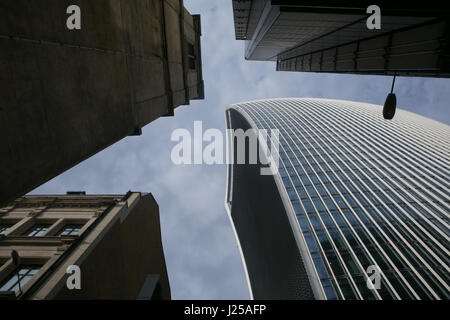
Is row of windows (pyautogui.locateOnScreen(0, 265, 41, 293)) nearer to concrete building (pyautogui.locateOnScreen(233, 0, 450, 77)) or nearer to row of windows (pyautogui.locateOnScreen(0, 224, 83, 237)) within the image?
row of windows (pyautogui.locateOnScreen(0, 224, 83, 237))

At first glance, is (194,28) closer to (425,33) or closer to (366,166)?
(425,33)

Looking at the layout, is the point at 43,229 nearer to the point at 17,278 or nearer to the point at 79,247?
the point at 17,278

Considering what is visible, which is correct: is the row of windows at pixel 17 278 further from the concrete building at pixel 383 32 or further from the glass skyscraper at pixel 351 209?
the glass skyscraper at pixel 351 209

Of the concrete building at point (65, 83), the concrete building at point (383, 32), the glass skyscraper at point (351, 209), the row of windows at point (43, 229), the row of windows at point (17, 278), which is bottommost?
the glass skyscraper at point (351, 209)

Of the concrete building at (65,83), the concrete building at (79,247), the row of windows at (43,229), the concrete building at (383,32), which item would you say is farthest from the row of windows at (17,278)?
the concrete building at (383,32)

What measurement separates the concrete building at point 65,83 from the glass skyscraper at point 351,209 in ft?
80.0

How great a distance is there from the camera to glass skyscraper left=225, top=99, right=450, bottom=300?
23641 millimetres

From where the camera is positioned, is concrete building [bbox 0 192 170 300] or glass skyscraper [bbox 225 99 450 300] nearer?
concrete building [bbox 0 192 170 300]

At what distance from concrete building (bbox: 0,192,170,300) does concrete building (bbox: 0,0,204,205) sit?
26.5 feet

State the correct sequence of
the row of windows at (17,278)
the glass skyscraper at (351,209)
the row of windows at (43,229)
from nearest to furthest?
the row of windows at (17,278) → the row of windows at (43,229) → the glass skyscraper at (351,209)

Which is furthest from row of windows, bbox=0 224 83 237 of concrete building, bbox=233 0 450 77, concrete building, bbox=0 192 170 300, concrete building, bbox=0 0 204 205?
concrete building, bbox=233 0 450 77

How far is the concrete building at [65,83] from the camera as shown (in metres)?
3.48

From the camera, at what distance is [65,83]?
4566mm

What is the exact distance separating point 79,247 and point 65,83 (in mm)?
13889
